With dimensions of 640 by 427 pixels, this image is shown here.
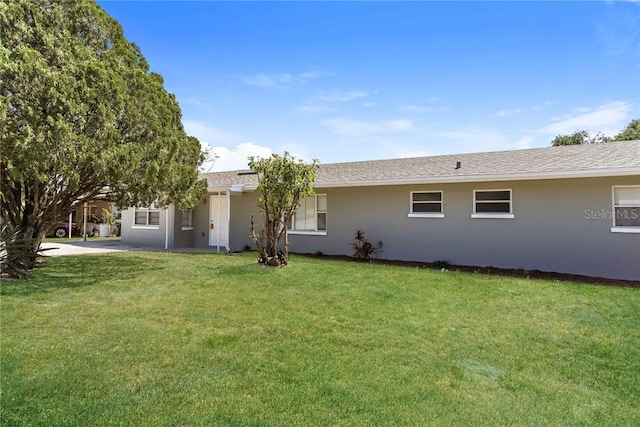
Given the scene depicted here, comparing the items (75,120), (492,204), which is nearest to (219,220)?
(75,120)

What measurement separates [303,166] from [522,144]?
17127 mm

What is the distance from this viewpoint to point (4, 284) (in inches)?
321

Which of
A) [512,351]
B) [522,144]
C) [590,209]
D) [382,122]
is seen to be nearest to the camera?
[512,351]

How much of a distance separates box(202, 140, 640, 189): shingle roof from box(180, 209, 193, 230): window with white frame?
237cm

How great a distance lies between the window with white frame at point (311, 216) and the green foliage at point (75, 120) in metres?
4.99

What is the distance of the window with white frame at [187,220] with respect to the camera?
17.8 m

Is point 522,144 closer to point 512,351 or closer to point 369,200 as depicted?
point 369,200

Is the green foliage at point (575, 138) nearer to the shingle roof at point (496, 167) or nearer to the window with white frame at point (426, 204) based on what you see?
the shingle roof at point (496, 167)

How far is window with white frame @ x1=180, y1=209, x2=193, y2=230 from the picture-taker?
17841mm

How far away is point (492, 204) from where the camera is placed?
11.9 m

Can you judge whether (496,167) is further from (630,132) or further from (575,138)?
(575,138)

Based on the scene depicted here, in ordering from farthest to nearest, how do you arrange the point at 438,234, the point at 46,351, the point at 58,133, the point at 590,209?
1. the point at 438,234
2. the point at 590,209
3. the point at 58,133
4. the point at 46,351

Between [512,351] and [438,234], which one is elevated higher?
[438,234]

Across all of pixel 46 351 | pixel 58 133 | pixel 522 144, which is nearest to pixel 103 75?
pixel 58 133
